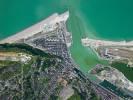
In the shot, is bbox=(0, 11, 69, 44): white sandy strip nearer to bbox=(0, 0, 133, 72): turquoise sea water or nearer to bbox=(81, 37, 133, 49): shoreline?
bbox=(0, 0, 133, 72): turquoise sea water

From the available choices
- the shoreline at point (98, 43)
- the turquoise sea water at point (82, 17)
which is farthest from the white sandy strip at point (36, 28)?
the shoreline at point (98, 43)

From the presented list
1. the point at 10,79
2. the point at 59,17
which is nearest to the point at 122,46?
the point at 59,17

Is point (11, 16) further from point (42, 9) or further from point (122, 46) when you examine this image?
point (122, 46)

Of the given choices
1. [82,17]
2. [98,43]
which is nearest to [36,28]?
[82,17]

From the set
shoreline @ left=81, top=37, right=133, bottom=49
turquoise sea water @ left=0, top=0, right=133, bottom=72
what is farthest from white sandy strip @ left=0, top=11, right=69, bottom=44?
shoreline @ left=81, top=37, right=133, bottom=49

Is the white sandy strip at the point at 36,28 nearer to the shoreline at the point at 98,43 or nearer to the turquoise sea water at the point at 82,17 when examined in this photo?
the turquoise sea water at the point at 82,17

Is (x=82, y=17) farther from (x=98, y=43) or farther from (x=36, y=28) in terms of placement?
(x=36, y=28)
